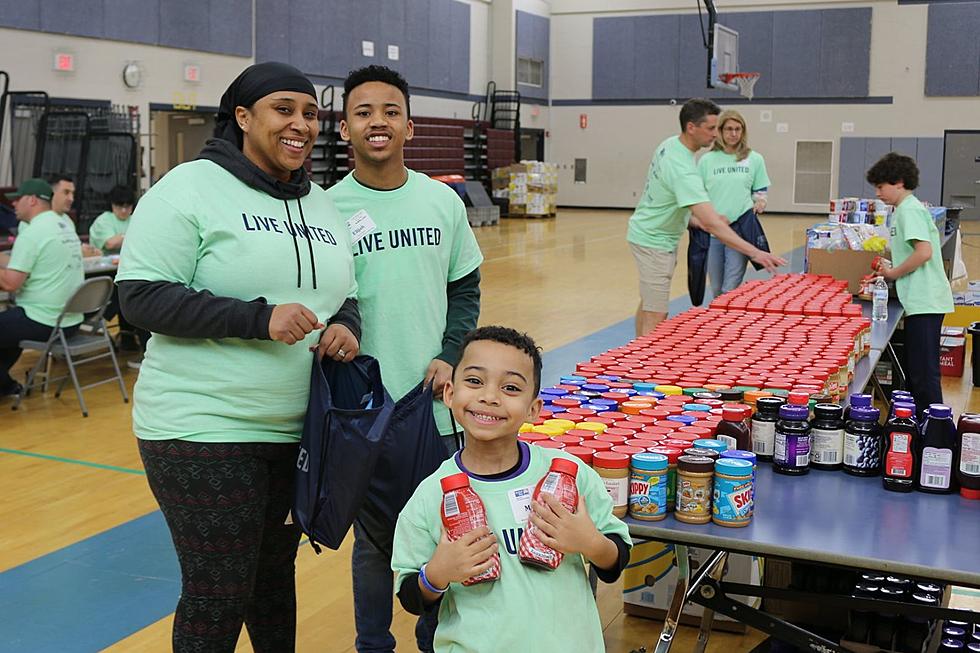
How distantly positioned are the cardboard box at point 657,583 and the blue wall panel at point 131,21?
481 inches

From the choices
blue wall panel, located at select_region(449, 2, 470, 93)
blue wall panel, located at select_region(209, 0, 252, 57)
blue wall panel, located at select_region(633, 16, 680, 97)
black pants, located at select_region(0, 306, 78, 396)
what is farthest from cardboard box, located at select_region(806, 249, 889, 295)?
blue wall panel, located at select_region(633, 16, 680, 97)

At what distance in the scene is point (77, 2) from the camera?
512 inches

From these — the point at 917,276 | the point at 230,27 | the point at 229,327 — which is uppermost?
the point at 230,27

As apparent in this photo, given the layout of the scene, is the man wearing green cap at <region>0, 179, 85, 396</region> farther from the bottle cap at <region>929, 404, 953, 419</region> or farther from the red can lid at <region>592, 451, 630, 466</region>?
the bottle cap at <region>929, 404, 953, 419</region>

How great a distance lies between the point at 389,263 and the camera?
2.65 metres

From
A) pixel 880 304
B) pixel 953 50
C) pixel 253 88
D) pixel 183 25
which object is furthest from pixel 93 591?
pixel 953 50

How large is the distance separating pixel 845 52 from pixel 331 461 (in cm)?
2371

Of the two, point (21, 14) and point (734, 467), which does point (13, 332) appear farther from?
point (21, 14)

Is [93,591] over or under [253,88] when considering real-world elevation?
under

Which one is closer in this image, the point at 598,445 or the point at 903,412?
the point at 598,445

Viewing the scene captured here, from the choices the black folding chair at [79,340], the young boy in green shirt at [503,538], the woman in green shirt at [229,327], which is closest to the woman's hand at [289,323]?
the woman in green shirt at [229,327]

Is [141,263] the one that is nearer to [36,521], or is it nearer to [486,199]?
[36,521]

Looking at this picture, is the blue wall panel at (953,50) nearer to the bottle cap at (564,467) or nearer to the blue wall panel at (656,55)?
the blue wall panel at (656,55)

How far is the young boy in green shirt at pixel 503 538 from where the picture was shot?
194 centimetres
